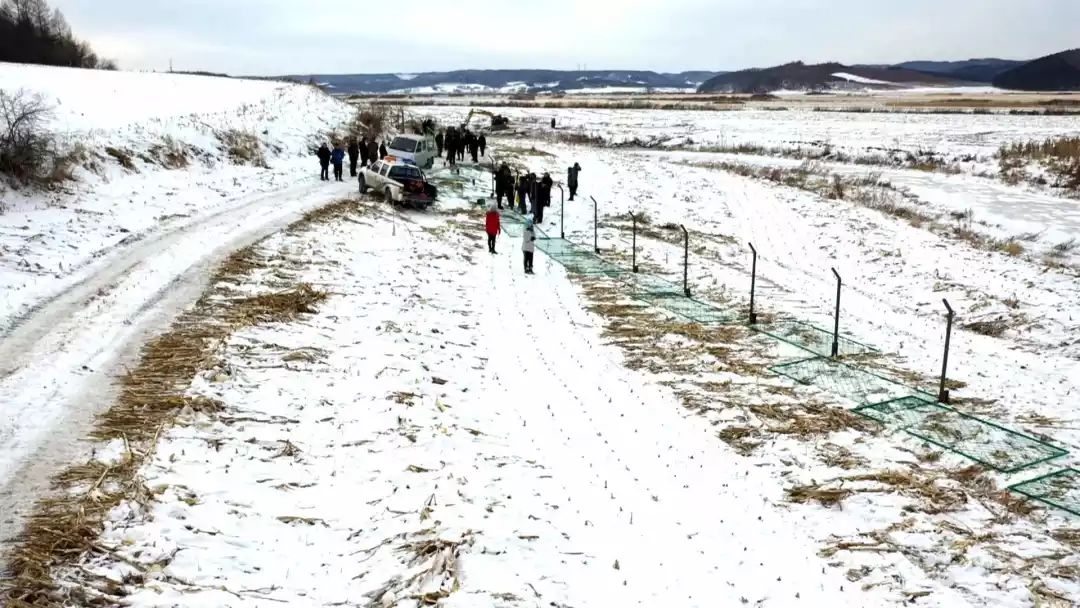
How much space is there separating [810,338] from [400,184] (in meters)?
15.2

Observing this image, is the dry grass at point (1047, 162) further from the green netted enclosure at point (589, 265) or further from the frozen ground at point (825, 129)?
the green netted enclosure at point (589, 265)

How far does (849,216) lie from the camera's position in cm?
2916

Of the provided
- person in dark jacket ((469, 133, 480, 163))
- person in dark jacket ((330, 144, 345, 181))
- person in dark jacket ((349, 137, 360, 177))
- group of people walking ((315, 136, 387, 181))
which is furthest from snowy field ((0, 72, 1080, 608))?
person in dark jacket ((469, 133, 480, 163))

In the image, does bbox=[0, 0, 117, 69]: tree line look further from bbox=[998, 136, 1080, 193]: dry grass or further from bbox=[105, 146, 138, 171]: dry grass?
bbox=[998, 136, 1080, 193]: dry grass

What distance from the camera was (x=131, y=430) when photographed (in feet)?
27.1

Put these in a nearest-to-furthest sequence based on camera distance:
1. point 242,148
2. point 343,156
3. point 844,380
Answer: point 844,380
point 242,148
point 343,156

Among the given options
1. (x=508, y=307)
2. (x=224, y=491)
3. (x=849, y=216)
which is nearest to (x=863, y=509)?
(x=224, y=491)

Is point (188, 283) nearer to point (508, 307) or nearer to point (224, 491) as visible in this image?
point (508, 307)

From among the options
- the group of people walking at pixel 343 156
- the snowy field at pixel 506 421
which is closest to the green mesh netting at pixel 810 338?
the snowy field at pixel 506 421

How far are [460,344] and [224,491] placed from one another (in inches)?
243

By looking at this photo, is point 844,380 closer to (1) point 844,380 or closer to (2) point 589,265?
(1) point 844,380

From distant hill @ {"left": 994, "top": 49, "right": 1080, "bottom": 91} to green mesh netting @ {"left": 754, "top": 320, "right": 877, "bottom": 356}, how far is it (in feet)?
565

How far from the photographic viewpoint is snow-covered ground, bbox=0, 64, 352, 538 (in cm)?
Result: 866

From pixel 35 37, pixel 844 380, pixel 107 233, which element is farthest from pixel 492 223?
pixel 35 37
